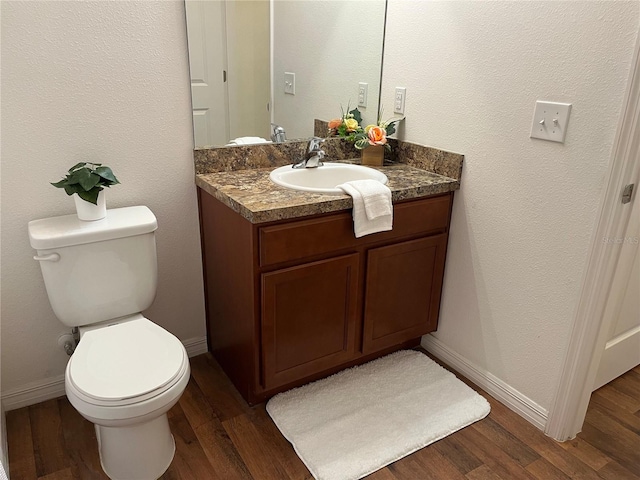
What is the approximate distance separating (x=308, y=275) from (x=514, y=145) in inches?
33.6

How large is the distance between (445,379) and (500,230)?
69 centimetres

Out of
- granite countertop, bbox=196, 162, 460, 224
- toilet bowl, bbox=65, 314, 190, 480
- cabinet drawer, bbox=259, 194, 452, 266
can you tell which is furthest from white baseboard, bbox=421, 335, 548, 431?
toilet bowl, bbox=65, 314, 190, 480

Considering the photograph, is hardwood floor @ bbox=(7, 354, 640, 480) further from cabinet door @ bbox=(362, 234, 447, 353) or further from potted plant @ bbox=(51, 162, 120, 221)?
potted plant @ bbox=(51, 162, 120, 221)

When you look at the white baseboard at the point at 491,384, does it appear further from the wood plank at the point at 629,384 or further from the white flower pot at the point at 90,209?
the white flower pot at the point at 90,209

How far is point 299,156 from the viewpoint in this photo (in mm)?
2193

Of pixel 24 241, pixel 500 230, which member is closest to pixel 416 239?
pixel 500 230

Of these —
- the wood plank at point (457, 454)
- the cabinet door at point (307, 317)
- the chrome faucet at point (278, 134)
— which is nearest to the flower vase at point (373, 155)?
the chrome faucet at point (278, 134)

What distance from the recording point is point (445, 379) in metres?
2.14

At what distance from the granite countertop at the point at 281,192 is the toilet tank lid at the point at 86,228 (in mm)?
276

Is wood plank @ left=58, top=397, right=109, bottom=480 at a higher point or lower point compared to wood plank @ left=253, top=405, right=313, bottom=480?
lower

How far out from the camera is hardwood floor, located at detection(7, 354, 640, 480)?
1675 mm

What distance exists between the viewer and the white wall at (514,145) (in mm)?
1516

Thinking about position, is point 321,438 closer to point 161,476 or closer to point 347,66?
point 161,476

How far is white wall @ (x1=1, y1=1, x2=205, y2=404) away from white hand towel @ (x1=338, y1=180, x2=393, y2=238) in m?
0.69
